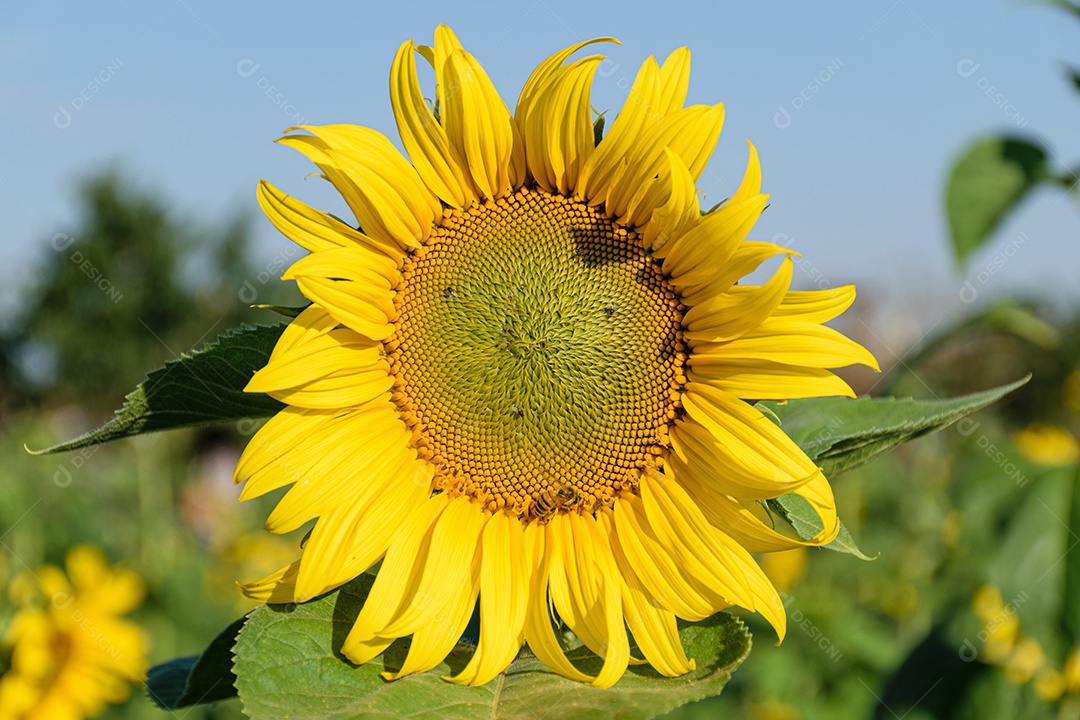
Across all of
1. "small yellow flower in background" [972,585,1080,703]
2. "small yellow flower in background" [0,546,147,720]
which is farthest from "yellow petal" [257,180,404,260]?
"small yellow flower in background" [972,585,1080,703]

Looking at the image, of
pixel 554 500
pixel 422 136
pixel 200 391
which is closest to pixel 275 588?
pixel 200 391

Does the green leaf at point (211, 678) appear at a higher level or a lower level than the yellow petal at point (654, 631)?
higher

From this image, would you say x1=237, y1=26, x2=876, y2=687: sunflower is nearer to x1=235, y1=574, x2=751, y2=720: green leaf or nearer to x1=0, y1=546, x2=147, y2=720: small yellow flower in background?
x1=235, y1=574, x2=751, y2=720: green leaf

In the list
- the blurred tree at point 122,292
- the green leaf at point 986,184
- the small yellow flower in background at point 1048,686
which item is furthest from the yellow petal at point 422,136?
the blurred tree at point 122,292

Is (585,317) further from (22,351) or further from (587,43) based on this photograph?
(22,351)

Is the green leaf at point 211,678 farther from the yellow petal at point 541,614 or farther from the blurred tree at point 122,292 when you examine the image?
the blurred tree at point 122,292
